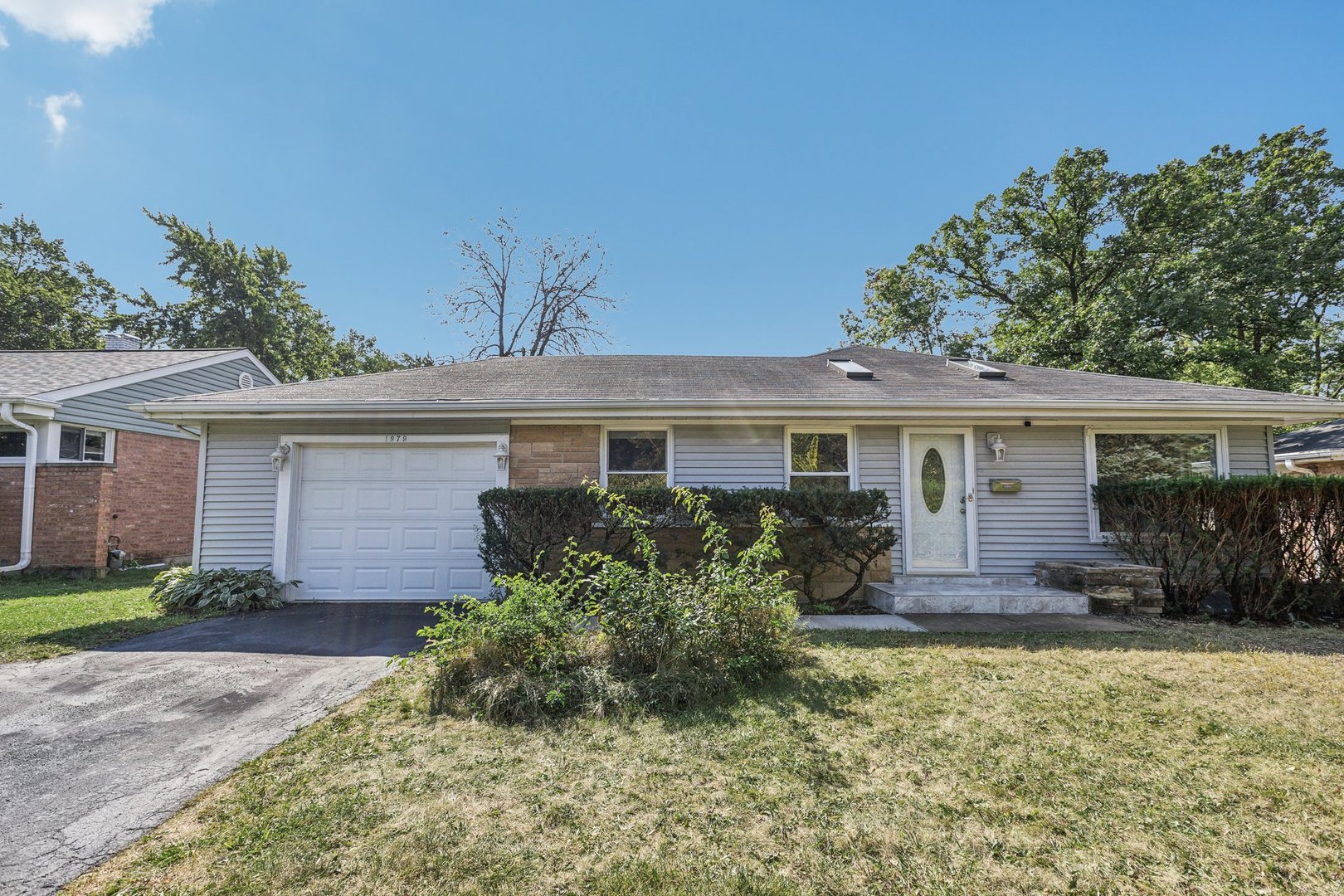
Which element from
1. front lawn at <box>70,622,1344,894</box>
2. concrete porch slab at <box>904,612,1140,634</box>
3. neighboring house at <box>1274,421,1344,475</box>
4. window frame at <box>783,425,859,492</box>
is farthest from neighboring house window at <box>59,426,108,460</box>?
neighboring house at <box>1274,421,1344,475</box>

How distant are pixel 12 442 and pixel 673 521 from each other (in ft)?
39.2

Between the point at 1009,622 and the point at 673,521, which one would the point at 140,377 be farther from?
the point at 1009,622

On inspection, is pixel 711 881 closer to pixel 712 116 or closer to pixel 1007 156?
pixel 712 116

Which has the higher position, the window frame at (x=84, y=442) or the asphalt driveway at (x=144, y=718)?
the window frame at (x=84, y=442)

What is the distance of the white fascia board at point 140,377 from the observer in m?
9.68

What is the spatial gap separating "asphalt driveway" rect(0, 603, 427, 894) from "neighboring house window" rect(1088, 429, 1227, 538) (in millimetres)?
8616

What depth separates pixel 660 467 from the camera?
7.43 meters

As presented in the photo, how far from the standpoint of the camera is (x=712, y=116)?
37.6 feet

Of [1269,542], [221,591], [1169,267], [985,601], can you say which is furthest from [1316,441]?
[221,591]

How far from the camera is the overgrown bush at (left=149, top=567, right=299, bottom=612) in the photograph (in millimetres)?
6773

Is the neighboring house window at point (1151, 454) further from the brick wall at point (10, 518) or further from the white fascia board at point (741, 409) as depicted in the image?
the brick wall at point (10, 518)

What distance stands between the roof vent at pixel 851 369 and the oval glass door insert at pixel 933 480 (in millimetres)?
1528

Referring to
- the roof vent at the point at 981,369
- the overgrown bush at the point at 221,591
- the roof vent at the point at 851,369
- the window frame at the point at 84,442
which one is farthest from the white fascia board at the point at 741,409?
the window frame at the point at 84,442

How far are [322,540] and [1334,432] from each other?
17600mm
